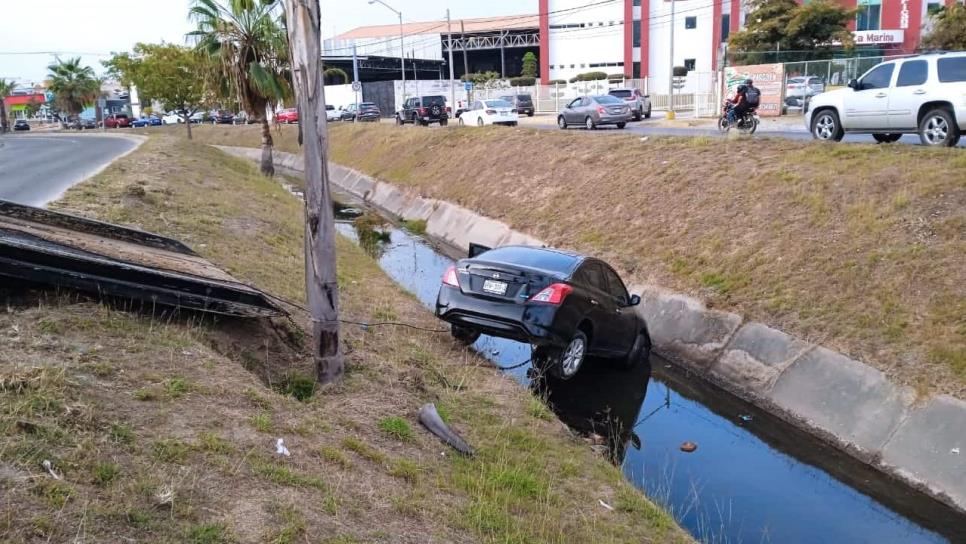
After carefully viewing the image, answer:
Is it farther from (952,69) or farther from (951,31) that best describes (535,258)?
(951,31)

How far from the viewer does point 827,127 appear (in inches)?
688

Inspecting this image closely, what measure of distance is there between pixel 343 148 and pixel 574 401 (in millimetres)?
33356

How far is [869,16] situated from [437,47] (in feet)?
151

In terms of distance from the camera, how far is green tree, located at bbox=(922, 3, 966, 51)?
158 feet

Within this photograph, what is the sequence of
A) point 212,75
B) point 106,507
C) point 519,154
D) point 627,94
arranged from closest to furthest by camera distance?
point 106,507
point 519,154
point 212,75
point 627,94

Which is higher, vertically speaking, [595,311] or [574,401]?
[595,311]

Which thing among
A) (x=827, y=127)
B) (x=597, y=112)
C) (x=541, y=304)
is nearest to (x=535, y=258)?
(x=541, y=304)

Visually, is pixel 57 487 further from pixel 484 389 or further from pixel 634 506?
pixel 484 389

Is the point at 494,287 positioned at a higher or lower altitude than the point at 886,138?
lower

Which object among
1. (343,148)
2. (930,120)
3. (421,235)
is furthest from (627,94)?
(930,120)

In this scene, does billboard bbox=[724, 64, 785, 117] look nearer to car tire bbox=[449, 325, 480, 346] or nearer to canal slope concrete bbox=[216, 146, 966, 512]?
canal slope concrete bbox=[216, 146, 966, 512]

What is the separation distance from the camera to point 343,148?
41.1 m

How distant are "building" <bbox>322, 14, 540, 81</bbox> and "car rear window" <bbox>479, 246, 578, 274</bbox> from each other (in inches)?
2845

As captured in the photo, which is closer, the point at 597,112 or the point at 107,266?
the point at 107,266
